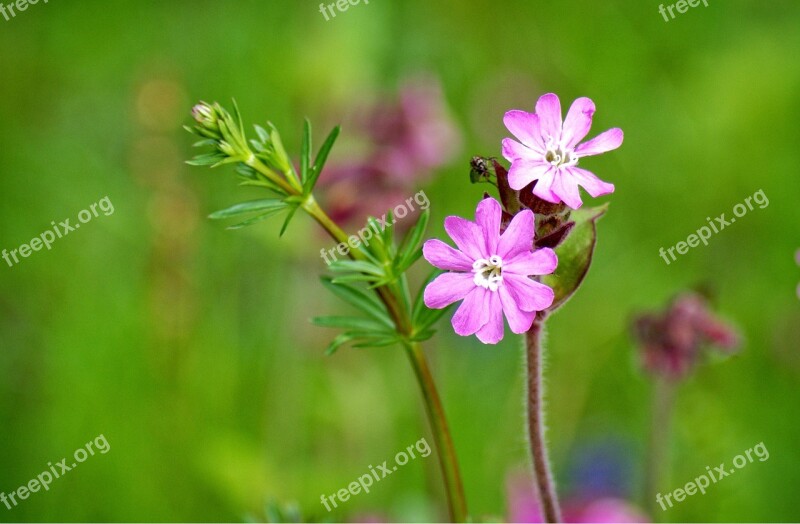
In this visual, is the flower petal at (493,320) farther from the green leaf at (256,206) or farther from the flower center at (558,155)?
the green leaf at (256,206)

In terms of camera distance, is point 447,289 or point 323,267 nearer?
point 447,289

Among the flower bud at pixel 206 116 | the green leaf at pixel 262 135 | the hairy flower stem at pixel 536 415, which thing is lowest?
the hairy flower stem at pixel 536 415

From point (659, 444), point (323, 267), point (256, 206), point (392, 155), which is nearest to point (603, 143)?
point (256, 206)

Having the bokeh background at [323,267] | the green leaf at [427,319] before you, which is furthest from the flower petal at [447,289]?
the bokeh background at [323,267]

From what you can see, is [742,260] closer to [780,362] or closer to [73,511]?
[780,362]

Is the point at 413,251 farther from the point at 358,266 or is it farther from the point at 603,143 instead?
the point at 603,143

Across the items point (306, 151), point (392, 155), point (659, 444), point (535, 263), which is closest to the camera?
point (535, 263)
